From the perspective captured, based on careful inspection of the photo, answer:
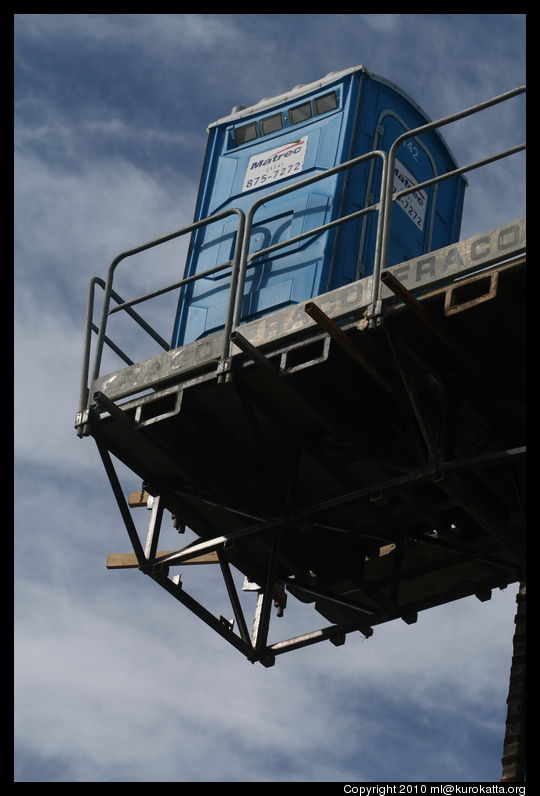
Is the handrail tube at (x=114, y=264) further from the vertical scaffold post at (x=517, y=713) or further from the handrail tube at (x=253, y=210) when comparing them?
the vertical scaffold post at (x=517, y=713)

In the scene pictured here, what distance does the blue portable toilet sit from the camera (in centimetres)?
1417

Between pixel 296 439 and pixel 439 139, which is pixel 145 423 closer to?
pixel 296 439

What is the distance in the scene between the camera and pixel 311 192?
14.5 meters

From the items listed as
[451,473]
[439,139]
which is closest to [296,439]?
[451,473]

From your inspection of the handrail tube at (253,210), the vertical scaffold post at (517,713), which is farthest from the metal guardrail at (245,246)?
the vertical scaffold post at (517,713)

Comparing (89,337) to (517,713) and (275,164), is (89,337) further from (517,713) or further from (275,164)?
(517,713)

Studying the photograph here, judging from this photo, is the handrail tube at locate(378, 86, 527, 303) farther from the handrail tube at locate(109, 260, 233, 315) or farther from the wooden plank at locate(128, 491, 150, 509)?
the wooden plank at locate(128, 491, 150, 509)

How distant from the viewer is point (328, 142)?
→ 14.9 metres

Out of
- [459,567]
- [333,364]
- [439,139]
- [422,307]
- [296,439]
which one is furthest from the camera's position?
[439,139]

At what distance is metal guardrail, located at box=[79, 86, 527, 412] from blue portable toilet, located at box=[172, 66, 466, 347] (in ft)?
1.55

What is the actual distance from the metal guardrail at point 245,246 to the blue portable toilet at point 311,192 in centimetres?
47

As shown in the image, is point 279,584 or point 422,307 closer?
point 422,307

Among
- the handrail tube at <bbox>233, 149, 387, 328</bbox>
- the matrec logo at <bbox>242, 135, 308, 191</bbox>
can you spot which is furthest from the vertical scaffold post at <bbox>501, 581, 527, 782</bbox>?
the matrec logo at <bbox>242, 135, 308, 191</bbox>

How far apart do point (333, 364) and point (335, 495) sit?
196 centimetres
